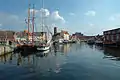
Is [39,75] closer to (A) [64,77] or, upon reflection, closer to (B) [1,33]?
(A) [64,77]

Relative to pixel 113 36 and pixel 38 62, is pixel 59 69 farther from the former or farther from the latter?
pixel 113 36

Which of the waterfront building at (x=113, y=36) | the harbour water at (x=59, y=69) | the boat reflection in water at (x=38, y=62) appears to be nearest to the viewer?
the harbour water at (x=59, y=69)

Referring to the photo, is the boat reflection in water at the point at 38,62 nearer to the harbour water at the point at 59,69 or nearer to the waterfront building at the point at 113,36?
the harbour water at the point at 59,69

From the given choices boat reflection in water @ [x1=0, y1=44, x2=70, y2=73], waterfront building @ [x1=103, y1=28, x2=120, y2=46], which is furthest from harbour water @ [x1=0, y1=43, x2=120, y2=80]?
waterfront building @ [x1=103, y1=28, x2=120, y2=46]

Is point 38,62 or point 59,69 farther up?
point 38,62

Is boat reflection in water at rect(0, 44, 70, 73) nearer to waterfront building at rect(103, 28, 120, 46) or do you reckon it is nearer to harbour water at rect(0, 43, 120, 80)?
harbour water at rect(0, 43, 120, 80)

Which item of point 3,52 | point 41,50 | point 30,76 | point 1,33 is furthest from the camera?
point 1,33

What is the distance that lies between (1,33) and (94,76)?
117 metres

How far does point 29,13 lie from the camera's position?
80.3 m

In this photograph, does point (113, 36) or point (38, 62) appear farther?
point (113, 36)

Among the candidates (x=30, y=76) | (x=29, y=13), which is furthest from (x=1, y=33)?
(x=30, y=76)

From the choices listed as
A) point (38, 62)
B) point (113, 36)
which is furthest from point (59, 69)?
point (113, 36)

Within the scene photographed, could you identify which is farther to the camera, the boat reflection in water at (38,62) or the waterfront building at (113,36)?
the waterfront building at (113,36)

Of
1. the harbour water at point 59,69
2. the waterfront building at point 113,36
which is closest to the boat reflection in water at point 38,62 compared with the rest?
the harbour water at point 59,69
